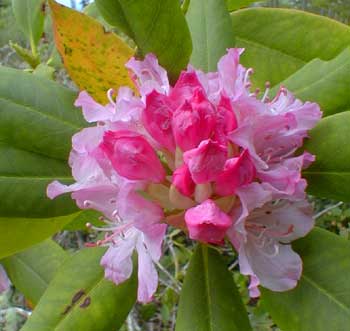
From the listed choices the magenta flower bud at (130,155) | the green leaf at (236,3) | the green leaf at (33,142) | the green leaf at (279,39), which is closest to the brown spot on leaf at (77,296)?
the green leaf at (33,142)

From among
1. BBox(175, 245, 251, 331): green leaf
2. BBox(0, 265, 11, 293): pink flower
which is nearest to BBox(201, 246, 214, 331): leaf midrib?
BBox(175, 245, 251, 331): green leaf

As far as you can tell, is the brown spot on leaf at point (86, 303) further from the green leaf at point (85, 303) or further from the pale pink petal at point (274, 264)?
the pale pink petal at point (274, 264)

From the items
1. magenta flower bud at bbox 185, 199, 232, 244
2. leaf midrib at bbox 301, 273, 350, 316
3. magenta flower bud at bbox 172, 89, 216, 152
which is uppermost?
magenta flower bud at bbox 172, 89, 216, 152

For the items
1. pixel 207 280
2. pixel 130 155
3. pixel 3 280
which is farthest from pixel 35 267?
pixel 130 155

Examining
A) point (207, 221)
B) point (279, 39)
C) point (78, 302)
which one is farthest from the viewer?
point (279, 39)

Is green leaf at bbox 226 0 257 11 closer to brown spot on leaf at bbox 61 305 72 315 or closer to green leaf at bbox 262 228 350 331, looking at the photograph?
green leaf at bbox 262 228 350 331

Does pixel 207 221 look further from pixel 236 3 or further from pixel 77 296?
pixel 236 3
